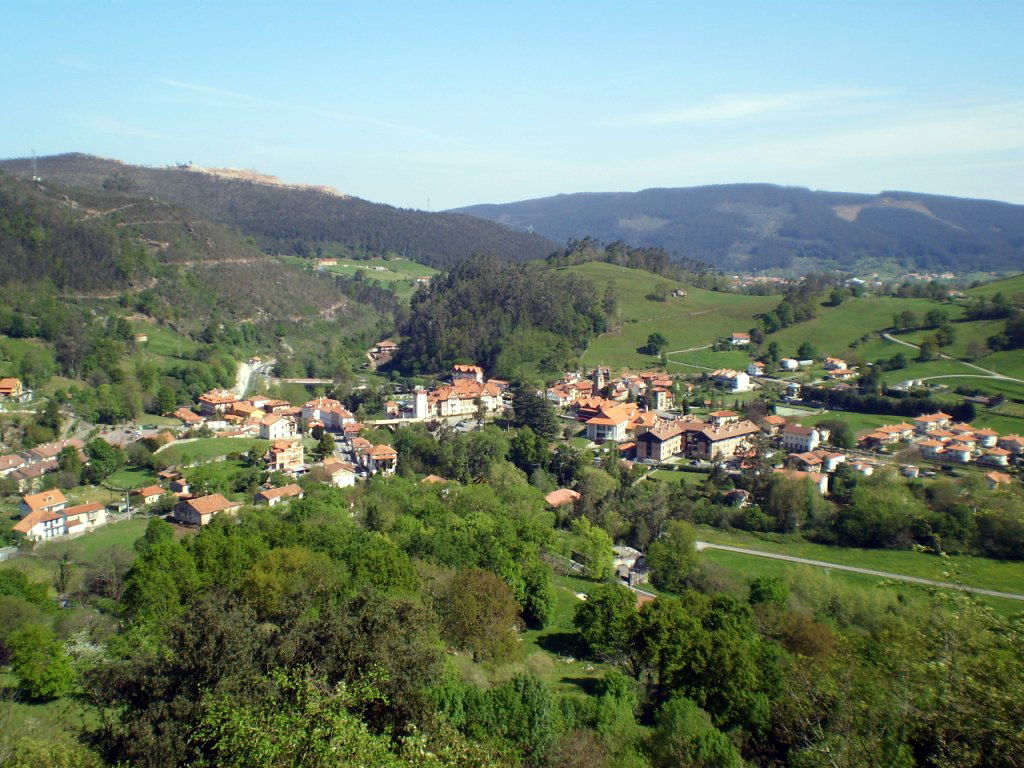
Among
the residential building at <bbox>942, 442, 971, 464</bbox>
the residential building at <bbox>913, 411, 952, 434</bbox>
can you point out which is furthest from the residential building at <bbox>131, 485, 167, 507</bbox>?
the residential building at <bbox>913, 411, 952, 434</bbox>

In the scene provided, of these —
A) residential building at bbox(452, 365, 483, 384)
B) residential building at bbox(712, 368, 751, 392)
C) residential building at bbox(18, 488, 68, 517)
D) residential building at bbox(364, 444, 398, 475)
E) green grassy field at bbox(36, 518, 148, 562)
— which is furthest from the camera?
residential building at bbox(452, 365, 483, 384)

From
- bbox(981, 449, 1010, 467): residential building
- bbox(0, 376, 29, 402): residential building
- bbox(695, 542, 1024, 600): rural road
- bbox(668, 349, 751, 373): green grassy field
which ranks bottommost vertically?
bbox(695, 542, 1024, 600): rural road

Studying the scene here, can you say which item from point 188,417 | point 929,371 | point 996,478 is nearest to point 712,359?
point 929,371

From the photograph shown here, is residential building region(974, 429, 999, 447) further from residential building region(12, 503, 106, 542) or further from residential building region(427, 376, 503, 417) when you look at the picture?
residential building region(12, 503, 106, 542)

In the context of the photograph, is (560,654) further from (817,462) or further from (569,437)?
(569,437)

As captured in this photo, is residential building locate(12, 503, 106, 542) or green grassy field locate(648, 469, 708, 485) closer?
residential building locate(12, 503, 106, 542)

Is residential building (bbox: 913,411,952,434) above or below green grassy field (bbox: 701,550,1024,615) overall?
above

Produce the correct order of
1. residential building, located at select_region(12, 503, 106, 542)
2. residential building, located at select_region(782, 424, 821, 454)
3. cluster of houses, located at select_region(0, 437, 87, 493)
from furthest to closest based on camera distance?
residential building, located at select_region(782, 424, 821, 454)
cluster of houses, located at select_region(0, 437, 87, 493)
residential building, located at select_region(12, 503, 106, 542)

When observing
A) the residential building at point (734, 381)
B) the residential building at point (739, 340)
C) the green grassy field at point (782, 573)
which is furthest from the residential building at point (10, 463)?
the residential building at point (739, 340)
